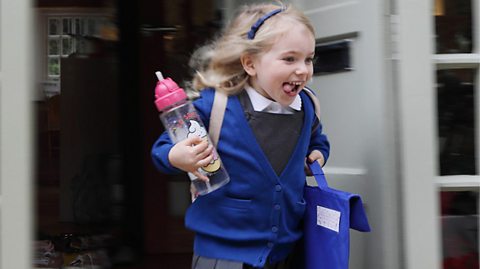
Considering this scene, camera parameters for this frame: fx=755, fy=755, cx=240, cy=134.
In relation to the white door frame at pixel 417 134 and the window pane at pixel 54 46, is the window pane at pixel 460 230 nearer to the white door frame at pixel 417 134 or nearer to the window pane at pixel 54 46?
the white door frame at pixel 417 134

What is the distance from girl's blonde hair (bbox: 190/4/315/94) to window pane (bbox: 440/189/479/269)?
0.85 meters

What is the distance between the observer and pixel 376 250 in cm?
261

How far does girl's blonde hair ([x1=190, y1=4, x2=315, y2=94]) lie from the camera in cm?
221

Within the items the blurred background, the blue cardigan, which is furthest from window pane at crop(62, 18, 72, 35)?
the blue cardigan

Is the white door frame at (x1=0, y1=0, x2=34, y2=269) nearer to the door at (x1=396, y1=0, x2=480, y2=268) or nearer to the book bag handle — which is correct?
the book bag handle

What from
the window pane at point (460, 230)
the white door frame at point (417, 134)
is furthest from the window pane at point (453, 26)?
the window pane at point (460, 230)

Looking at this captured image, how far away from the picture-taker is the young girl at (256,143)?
2.20m

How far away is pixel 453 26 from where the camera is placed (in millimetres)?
2660

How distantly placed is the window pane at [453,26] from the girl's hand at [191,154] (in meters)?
A: 1.01

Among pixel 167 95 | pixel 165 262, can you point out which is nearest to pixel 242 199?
pixel 167 95

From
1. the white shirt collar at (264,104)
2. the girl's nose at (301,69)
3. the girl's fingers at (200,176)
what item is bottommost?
the girl's fingers at (200,176)

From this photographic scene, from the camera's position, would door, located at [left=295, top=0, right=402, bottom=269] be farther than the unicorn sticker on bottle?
Yes

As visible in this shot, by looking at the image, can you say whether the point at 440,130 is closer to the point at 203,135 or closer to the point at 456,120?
the point at 456,120

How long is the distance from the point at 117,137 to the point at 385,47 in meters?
3.14
